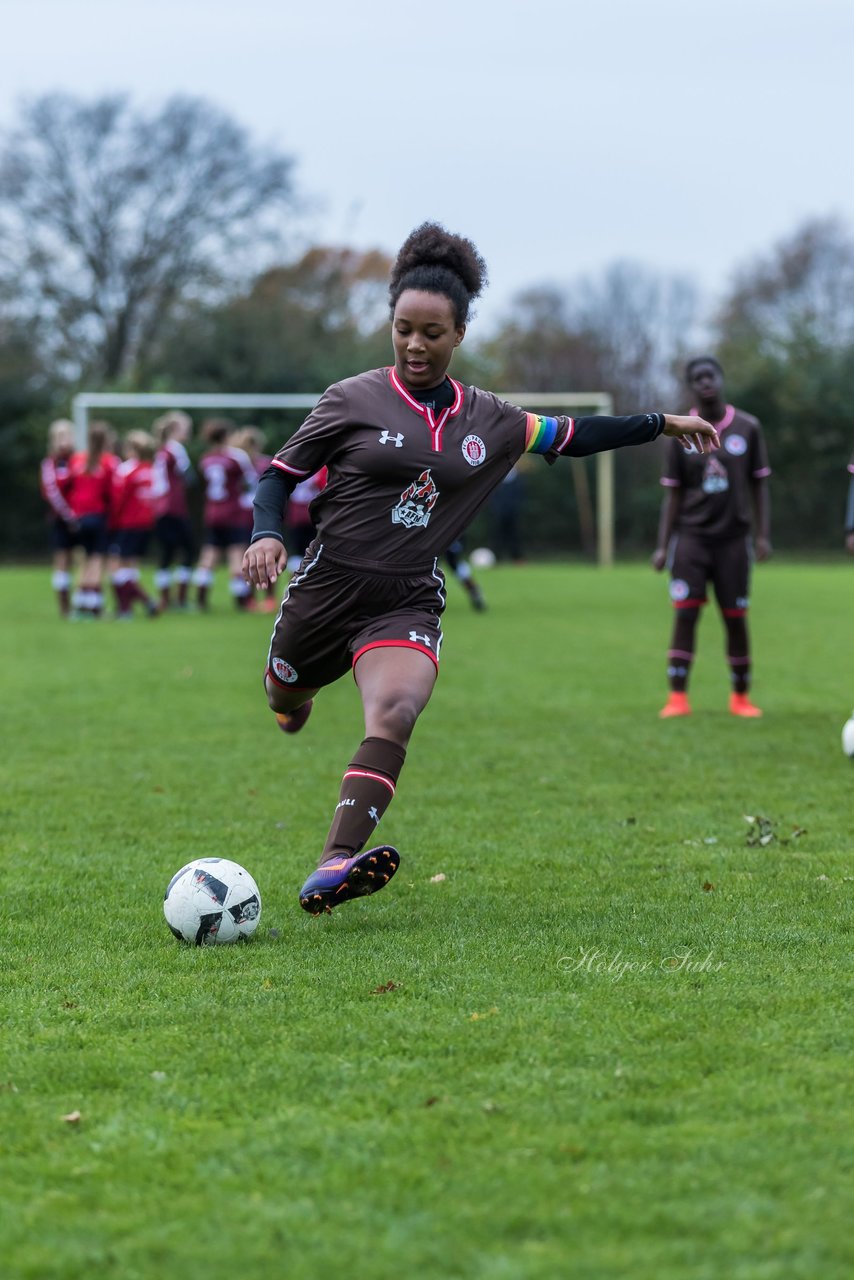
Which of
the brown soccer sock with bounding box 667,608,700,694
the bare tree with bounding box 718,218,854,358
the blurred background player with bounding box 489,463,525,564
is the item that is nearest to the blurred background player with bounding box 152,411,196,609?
the brown soccer sock with bounding box 667,608,700,694

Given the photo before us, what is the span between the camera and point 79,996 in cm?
407

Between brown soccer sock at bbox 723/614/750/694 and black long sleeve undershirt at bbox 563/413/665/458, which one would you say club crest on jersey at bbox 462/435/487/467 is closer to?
black long sleeve undershirt at bbox 563/413/665/458

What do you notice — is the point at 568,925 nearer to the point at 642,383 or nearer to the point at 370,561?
the point at 370,561

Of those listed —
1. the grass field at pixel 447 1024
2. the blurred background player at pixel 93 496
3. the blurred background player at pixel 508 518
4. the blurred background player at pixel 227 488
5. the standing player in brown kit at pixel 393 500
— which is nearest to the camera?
the grass field at pixel 447 1024

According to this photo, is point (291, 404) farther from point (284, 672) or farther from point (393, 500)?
point (393, 500)

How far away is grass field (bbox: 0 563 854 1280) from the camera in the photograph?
2641 mm

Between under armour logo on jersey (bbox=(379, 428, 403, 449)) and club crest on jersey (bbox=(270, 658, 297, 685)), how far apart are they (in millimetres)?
931

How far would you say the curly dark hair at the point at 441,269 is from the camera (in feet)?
16.3

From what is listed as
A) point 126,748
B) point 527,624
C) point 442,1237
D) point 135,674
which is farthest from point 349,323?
point 442,1237

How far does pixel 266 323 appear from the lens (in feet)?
114

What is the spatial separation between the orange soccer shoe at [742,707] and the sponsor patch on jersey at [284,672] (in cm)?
516

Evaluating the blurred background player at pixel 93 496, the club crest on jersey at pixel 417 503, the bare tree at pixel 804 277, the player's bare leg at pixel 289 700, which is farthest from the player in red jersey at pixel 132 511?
the bare tree at pixel 804 277

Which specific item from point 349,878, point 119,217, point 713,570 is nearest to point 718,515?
point 713,570

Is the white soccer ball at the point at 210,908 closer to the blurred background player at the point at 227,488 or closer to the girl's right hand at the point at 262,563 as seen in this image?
the girl's right hand at the point at 262,563
